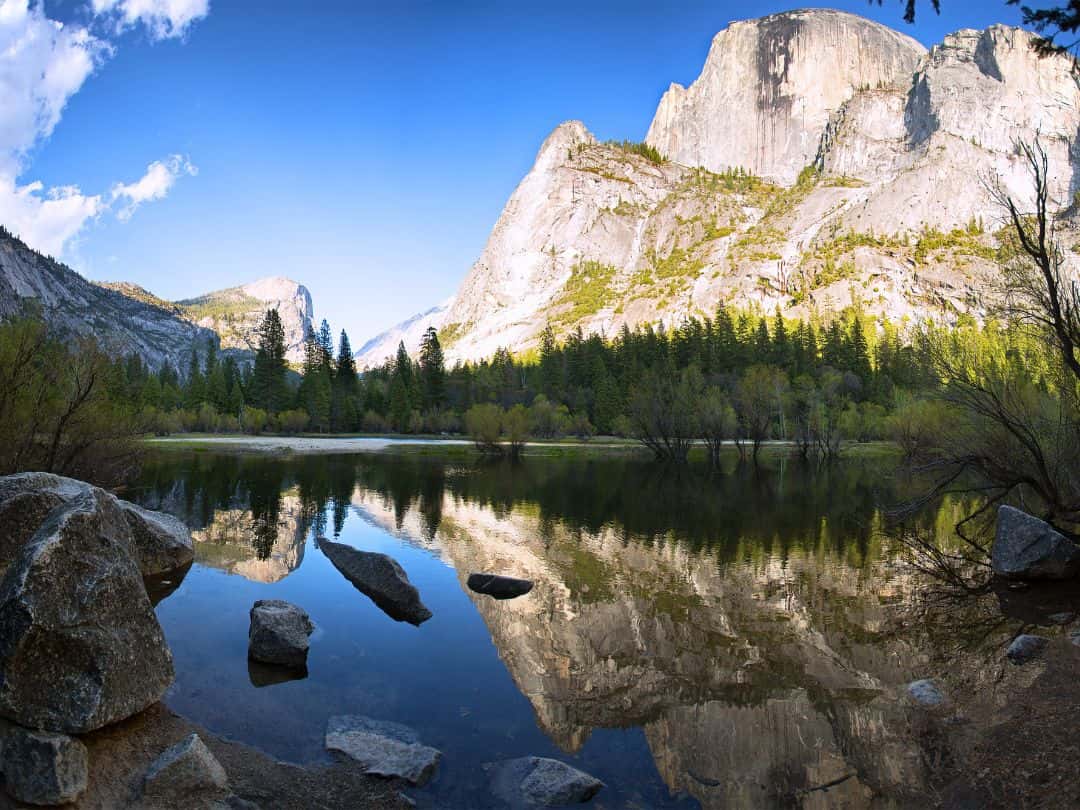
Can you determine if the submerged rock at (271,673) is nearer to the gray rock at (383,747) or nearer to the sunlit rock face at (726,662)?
the gray rock at (383,747)

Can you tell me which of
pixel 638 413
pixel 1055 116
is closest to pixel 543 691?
pixel 638 413

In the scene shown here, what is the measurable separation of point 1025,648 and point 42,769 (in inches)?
539

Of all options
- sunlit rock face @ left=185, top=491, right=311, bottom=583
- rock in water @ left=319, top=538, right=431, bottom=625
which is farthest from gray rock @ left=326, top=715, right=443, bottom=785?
sunlit rock face @ left=185, top=491, right=311, bottom=583

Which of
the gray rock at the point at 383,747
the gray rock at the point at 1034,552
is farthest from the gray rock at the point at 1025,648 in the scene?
the gray rock at the point at 383,747

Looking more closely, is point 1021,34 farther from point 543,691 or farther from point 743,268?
point 543,691

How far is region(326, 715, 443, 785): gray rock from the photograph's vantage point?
293 inches

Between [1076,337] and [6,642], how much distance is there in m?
16.3

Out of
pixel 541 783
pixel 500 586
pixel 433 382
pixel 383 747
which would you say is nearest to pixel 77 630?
pixel 383 747

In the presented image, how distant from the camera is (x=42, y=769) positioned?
19.2 ft

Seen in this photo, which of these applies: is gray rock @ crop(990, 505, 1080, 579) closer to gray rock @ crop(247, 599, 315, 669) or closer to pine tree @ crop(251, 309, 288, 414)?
gray rock @ crop(247, 599, 315, 669)

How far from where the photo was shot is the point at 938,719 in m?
8.62

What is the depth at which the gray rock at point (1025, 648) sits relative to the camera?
34.0ft

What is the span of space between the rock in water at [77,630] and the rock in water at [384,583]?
6219mm

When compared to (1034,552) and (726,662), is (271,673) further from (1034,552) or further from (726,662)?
(1034,552)
